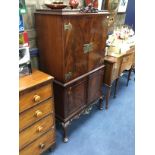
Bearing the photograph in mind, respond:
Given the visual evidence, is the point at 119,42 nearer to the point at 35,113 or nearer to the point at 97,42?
the point at 97,42

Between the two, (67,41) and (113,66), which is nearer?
(67,41)

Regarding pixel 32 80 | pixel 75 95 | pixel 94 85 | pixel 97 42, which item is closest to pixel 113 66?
pixel 94 85

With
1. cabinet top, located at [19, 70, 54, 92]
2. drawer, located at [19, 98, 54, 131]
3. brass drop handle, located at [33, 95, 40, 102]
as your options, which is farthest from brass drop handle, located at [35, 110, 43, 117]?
cabinet top, located at [19, 70, 54, 92]

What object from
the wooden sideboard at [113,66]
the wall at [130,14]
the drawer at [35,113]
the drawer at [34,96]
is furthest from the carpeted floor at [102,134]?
the wall at [130,14]

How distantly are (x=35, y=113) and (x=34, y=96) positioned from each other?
0.54 feet

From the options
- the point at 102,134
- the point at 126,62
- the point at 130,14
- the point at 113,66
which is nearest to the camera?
the point at 102,134

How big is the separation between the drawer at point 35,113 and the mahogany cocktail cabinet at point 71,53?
0.22m

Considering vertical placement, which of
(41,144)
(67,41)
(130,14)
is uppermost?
(130,14)

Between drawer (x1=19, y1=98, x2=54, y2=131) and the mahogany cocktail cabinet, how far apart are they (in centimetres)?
22

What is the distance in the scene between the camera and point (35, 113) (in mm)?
1457

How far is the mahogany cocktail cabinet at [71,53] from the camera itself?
1.50 metres

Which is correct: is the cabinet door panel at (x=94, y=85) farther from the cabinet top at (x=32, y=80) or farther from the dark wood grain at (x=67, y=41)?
the cabinet top at (x=32, y=80)
